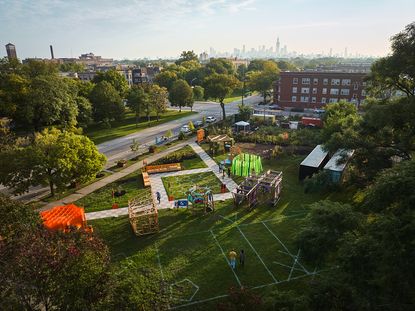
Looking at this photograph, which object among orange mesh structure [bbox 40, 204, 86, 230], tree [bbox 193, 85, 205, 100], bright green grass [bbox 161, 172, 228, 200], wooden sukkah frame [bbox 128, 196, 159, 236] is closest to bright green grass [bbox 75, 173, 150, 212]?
bright green grass [bbox 161, 172, 228, 200]

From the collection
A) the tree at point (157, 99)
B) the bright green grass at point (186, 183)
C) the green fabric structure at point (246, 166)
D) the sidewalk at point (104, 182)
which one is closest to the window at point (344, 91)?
the tree at point (157, 99)

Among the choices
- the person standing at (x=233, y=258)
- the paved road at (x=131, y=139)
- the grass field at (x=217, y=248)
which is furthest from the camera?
the paved road at (x=131, y=139)

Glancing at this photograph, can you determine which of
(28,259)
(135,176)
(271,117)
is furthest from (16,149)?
(271,117)

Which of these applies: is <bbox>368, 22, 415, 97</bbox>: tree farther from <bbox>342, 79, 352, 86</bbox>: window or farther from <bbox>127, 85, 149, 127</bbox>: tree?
<bbox>342, 79, 352, 86</bbox>: window

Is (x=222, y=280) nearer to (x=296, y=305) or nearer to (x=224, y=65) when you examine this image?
(x=296, y=305)

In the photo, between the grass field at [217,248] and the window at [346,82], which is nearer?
the grass field at [217,248]

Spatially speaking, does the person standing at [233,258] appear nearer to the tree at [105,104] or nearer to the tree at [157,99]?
the tree at [105,104]

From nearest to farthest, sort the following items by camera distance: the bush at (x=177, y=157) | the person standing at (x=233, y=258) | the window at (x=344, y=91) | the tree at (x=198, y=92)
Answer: the person standing at (x=233, y=258), the bush at (x=177, y=157), the window at (x=344, y=91), the tree at (x=198, y=92)

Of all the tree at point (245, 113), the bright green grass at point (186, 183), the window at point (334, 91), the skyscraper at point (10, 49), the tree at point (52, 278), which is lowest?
the bright green grass at point (186, 183)
